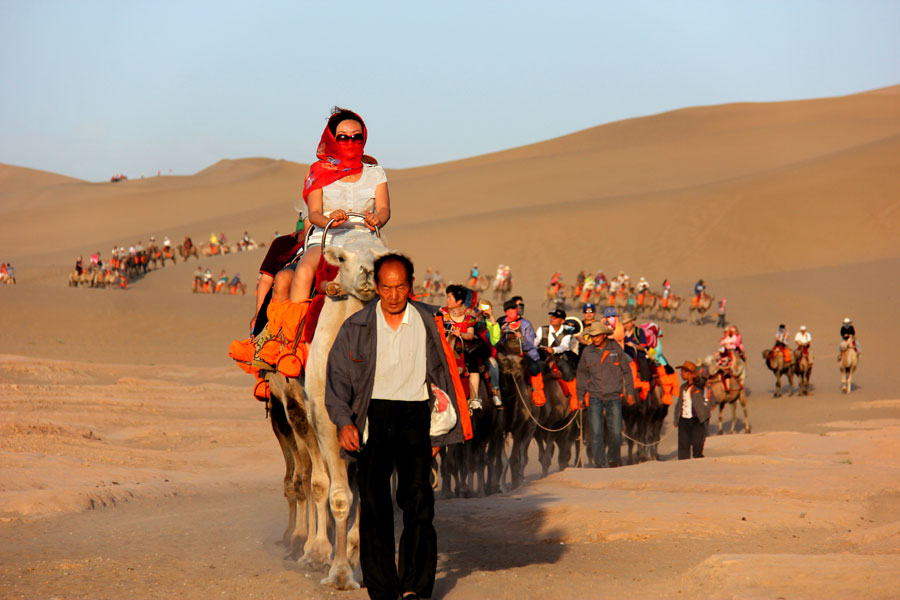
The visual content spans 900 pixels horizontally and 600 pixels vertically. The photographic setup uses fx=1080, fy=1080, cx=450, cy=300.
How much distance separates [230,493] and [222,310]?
2828cm

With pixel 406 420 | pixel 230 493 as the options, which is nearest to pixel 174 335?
pixel 230 493

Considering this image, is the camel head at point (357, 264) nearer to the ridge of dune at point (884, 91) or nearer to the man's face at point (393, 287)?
the man's face at point (393, 287)

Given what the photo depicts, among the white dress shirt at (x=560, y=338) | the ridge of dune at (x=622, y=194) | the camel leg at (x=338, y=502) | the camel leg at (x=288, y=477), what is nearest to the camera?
the camel leg at (x=338, y=502)

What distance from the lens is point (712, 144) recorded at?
88.9 meters

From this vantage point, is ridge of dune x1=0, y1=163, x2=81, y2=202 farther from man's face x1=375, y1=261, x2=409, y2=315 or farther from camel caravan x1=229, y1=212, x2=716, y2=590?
man's face x1=375, y1=261, x2=409, y2=315

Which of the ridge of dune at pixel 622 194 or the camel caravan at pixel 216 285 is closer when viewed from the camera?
the camel caravan at pixel 216 285

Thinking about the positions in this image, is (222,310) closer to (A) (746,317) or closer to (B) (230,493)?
(A) (746,317)

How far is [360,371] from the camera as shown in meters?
6.53

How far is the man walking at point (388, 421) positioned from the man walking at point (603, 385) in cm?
808

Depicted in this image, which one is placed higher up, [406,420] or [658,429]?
[406,420]

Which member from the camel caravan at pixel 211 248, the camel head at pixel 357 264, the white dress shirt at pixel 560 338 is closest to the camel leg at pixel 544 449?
the white dress shirt at pixel 560 338

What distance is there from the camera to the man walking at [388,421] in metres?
6.48

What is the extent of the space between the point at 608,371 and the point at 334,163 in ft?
23.4

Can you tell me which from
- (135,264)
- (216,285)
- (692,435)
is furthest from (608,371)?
(135,264)
